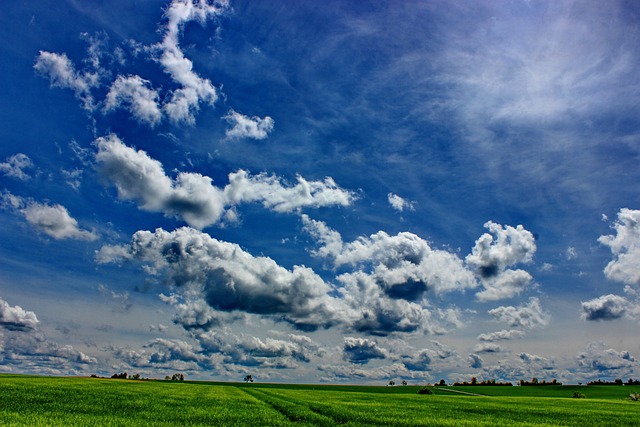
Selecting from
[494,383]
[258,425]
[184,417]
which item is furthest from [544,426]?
[494,383]

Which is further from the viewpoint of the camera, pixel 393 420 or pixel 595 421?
pixel 595 421

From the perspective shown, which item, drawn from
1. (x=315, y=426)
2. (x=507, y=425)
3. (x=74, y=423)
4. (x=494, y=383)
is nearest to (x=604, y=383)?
(x=494, y=383)

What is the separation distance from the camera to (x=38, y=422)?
17.3 meters

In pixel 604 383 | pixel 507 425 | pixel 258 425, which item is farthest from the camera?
pixel 604 383

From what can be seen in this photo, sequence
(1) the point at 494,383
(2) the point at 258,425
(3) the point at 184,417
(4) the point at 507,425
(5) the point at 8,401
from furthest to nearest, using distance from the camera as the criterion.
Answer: (1) the point at 494,383, (5) the point at 8,401, (4) the point at 507,425, (3) the point at 184,417, (2) the point at 258,425

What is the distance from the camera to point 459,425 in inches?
961

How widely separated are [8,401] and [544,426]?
37.3 m

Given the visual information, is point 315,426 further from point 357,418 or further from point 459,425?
point 459,425

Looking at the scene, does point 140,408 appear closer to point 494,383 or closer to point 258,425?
point 258,425

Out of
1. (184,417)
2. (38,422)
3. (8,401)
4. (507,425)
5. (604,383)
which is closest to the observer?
(38,422)

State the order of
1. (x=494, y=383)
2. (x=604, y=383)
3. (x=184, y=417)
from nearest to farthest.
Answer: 1. (x=184, y=417)
2. (x=604, y=383)
3. (x=494, y=383)

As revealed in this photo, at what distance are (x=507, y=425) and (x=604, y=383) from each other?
659 ft

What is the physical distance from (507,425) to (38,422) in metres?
26.6

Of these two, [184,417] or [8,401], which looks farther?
[8,401]
